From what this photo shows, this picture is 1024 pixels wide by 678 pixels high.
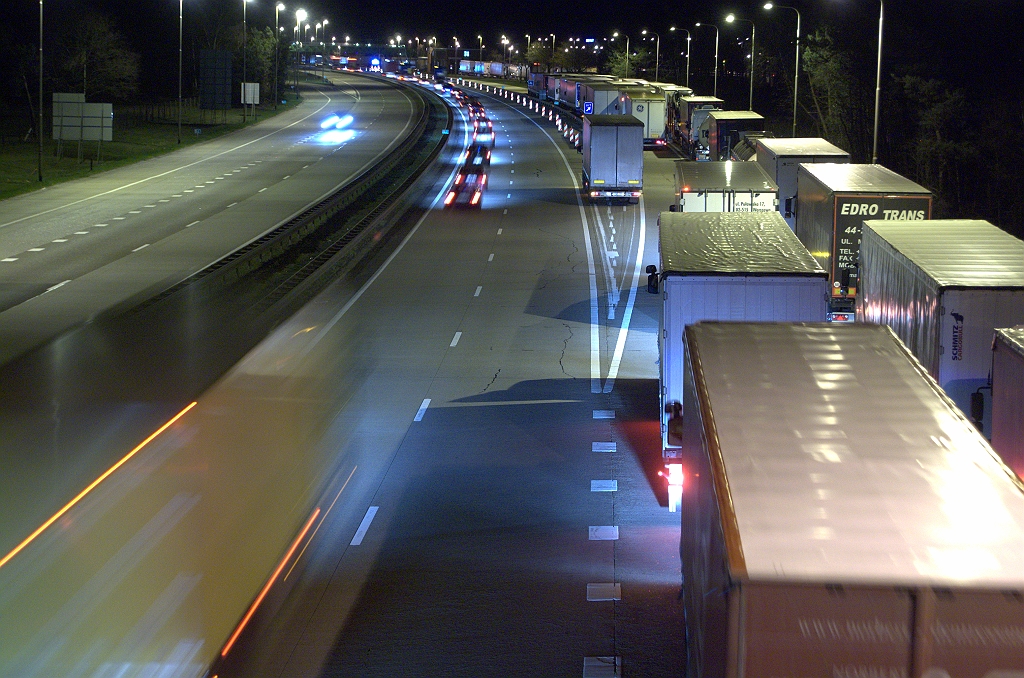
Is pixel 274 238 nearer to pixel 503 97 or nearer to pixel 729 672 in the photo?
pixel 729 672

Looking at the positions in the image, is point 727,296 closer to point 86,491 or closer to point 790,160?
point 86,491

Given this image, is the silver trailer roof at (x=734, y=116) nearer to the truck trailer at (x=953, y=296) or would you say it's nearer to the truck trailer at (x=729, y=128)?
the truck trailer at (x=729, y=128)

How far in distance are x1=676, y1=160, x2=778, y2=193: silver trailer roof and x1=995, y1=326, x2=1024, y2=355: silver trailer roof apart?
72.2 ft

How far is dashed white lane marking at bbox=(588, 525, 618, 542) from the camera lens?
1370cm

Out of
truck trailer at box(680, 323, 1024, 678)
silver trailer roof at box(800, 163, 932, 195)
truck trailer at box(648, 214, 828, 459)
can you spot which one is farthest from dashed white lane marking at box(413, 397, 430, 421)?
silver trailer roof at box(800, 163, 932, 195)

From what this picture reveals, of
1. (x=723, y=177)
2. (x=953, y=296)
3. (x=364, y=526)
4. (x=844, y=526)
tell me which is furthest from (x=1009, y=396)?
(x=723, y=177)

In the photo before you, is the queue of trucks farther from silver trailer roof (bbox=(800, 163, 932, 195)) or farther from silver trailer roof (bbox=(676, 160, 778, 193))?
silver trailer roof (bbox=(676, 160, 778, 193))

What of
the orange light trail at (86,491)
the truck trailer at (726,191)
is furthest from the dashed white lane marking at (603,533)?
the truck trailer at (726,191)

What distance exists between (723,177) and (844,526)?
30.1 metres

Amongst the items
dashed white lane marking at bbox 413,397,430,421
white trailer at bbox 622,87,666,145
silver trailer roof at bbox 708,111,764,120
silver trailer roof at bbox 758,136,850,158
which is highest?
white trailer at bbox 622,87,666,145

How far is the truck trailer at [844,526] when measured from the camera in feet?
20.2

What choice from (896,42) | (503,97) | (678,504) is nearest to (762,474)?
(678,504)

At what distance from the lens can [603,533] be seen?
45.6 feet

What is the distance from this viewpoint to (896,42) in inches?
2677
